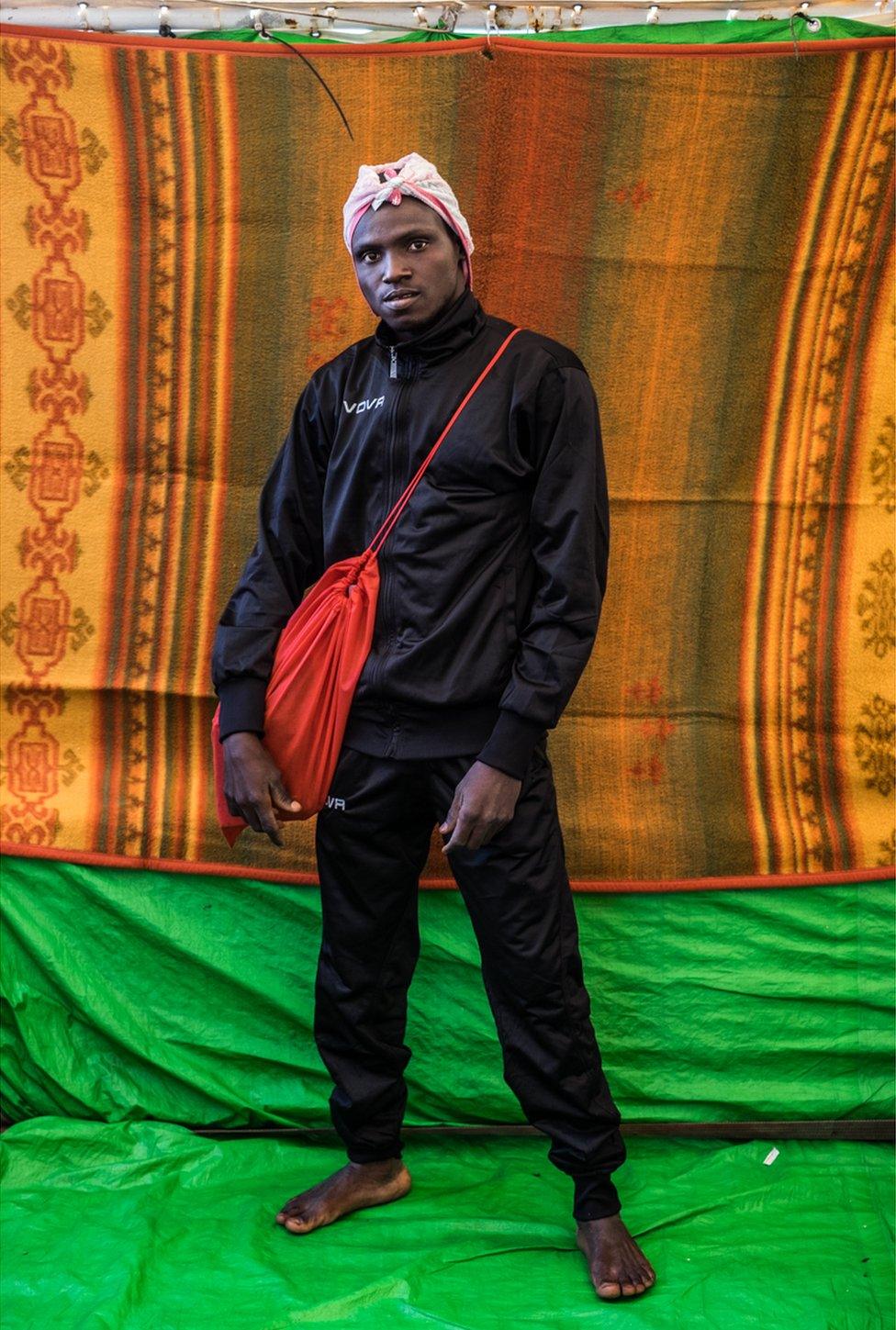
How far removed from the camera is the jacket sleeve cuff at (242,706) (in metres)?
2.01

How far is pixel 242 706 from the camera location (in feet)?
6.60

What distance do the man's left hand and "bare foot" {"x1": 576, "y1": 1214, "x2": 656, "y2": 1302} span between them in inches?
26.5

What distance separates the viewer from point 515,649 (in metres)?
1.95

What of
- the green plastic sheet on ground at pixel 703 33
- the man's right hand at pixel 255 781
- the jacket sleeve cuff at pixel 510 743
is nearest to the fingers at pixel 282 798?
the man's right hand at pixel 255 781

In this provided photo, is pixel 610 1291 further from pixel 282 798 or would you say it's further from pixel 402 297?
pixel 402 297

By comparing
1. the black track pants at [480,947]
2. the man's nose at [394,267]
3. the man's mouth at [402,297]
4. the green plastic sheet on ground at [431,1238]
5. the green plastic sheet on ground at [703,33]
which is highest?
the green plastic sheet on ground at [703,33]

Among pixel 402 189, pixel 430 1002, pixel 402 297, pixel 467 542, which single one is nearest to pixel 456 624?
pixel 467 542

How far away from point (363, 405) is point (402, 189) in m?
0.32

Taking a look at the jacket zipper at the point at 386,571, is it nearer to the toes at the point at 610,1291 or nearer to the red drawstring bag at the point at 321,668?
the red drawstring bag at the point at 321,668

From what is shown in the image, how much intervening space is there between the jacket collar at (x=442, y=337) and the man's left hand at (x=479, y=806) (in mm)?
627

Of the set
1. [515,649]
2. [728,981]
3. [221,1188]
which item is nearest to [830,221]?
[515,649]

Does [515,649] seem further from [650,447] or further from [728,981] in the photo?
[728,981]

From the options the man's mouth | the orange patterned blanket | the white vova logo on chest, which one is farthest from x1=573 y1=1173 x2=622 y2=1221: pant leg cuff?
the man's mouth

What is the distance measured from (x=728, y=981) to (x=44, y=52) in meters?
2.12
